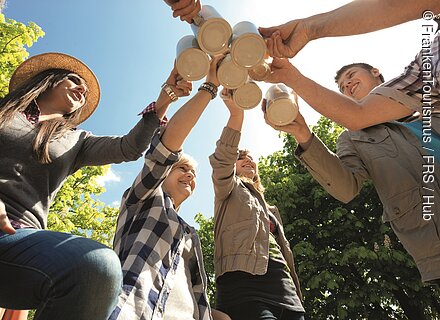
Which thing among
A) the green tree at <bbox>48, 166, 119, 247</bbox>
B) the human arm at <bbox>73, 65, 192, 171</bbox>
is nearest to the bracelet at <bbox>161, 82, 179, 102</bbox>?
the human arm at <bbox>73, 65, 192, 171</bbox>

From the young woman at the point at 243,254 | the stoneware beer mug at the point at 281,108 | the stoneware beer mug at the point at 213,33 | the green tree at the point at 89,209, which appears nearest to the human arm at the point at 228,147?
the young woman at the point at 243,254

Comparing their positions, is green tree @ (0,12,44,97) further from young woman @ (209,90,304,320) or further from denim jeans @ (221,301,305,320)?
denim jeans @ (221,301,305,320)

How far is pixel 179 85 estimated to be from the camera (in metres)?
2.46

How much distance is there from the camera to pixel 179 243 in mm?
2449

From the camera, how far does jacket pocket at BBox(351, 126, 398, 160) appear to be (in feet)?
7.73

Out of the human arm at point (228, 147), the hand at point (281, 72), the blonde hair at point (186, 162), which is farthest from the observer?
the human arm at point (228, 147)

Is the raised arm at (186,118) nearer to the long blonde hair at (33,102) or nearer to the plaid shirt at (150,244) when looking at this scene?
the plaid shirt at (150,244)

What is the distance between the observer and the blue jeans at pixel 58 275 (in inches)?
49.8

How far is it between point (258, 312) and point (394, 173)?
1.43 meters

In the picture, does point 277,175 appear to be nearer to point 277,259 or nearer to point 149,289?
point 277,259

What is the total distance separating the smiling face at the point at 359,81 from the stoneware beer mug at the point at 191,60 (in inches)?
50.3

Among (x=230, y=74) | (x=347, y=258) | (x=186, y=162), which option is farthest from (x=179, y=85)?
(x=347, y=258)

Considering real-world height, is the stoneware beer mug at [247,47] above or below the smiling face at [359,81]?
below

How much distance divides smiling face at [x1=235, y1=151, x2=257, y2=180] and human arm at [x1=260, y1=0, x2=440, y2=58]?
181cm
